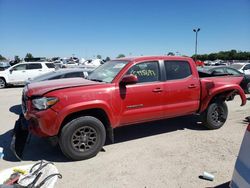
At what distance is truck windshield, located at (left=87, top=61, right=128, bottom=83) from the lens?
15.2 ft

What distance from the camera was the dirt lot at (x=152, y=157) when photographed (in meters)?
3.46

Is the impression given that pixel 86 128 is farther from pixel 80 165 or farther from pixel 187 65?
pixel 187 65

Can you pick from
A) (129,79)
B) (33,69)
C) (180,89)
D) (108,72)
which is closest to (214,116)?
(180,89)

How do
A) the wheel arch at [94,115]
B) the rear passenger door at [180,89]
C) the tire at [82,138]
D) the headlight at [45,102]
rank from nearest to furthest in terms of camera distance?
the headlight at [45,102] < the tire at [82,138] < the wheel arch at [94,115] < the rear passenger door at [180,89]

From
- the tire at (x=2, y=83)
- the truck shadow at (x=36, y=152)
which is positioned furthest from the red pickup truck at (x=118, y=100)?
the tire at (x=2, y=83)

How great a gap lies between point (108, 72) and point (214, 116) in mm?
2881

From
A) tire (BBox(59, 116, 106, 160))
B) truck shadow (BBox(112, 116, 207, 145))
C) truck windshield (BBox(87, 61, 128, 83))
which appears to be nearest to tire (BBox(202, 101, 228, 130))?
truck shadow (BBox(112, 116, 207, 145))

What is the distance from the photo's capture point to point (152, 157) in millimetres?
4207

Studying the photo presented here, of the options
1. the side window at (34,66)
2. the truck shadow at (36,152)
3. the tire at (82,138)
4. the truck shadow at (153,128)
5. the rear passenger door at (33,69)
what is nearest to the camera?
the tire at (82,138)

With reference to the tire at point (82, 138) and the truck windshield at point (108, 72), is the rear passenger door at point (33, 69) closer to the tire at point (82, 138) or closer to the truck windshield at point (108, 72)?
the truck windshield at point (108, 72)

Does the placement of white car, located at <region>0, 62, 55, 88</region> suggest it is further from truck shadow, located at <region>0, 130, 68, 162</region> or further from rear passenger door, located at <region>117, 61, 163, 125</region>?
rear passenger door, located at <region>117, 61, 163, 125</region>

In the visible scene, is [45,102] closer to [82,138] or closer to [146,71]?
[82,138]

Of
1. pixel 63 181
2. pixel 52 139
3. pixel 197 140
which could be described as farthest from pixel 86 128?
pixel 197 140

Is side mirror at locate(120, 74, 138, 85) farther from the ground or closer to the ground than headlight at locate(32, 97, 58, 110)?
farther from the ground
